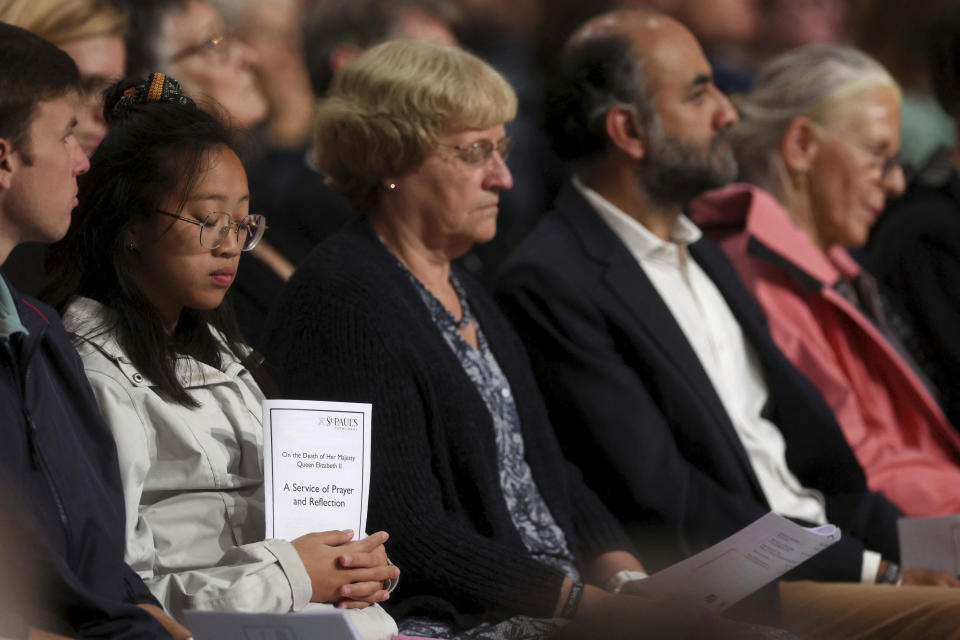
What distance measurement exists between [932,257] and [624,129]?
4.69 feet

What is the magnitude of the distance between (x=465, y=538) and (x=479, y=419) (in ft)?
0.88

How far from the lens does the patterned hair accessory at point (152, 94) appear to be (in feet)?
6.92

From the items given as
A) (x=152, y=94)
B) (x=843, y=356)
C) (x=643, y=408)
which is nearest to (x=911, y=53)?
(x=843, y=356)

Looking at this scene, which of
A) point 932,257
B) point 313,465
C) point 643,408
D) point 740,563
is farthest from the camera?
point 932,257

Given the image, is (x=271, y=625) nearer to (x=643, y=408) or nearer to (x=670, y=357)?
(x=643, y=408)

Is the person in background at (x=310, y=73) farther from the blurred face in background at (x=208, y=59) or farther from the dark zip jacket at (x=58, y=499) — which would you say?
the dark zip jacket at (x=58, y=499)

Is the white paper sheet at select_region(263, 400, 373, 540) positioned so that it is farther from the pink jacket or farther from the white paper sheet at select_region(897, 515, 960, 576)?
the pink jacket

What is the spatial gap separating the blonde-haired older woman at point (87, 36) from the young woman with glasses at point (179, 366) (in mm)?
506

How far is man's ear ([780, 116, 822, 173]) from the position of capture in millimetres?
3936

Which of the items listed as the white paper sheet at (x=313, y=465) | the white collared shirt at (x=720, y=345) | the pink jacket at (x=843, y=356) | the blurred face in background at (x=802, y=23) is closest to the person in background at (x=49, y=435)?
the white paper sheet at (x=313, y=465)

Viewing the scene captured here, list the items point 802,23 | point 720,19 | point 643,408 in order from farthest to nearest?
point 802,23, point 720,19, point 643,408

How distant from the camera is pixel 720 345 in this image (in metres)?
3.23

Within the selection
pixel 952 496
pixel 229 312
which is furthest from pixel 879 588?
pixel 229 312

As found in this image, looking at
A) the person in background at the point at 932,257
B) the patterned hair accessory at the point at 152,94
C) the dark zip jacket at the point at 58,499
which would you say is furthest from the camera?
the person in background at the point at 932,257
